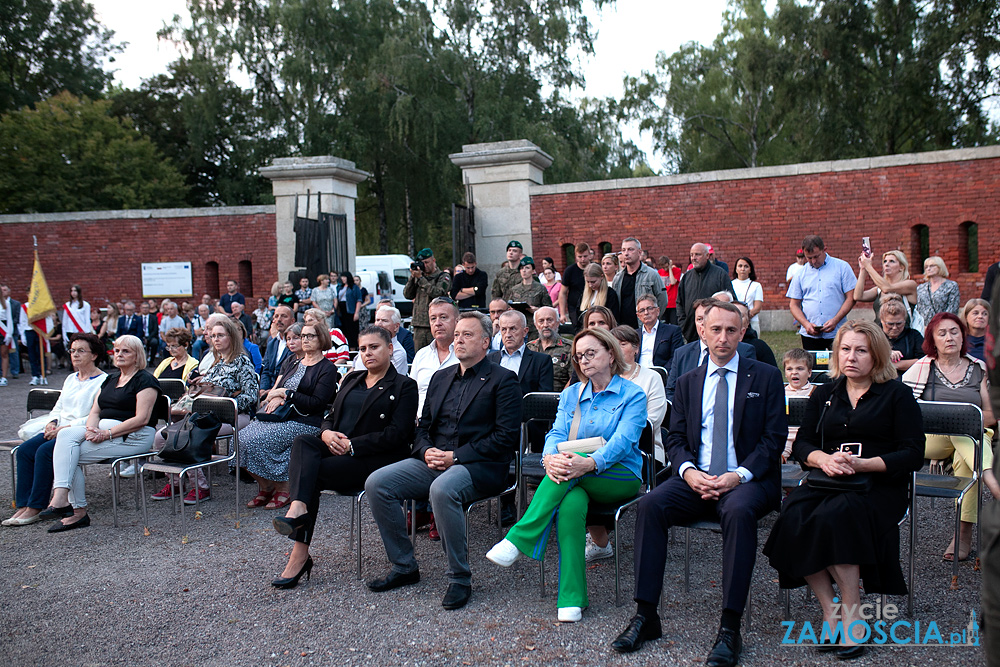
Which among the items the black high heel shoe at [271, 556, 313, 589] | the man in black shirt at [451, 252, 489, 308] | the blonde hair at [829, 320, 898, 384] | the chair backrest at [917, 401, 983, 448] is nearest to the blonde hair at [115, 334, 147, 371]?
the black high heel shoe at [271, 556, 313, 589]

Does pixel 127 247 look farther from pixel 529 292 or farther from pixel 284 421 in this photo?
pixel 284 421

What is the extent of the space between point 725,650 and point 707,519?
70 centimetres

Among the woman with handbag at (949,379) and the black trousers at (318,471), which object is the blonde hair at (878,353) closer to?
the woman with handbag at (949,379)

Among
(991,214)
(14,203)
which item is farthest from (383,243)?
(991,214)

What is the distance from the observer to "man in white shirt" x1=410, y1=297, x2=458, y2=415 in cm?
573

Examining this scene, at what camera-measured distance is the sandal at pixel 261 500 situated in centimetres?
630

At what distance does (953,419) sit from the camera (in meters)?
4.39

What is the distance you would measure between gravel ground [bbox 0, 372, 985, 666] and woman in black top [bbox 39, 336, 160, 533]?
35 cm

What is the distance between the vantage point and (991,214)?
13.6 metres

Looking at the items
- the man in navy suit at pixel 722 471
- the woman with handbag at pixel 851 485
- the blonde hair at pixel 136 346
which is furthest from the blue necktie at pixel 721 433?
the blonde hair at pixel 136 346

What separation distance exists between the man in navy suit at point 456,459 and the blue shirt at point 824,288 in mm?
4304

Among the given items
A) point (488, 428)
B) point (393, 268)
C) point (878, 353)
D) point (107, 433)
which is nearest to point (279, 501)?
point (107, 433)

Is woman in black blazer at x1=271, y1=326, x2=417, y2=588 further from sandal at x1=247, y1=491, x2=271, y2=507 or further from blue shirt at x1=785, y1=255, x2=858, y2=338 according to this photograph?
blue shirt at x1=785, y1=255, x2=858, y2=338

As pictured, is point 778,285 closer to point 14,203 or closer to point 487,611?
point 487,611
